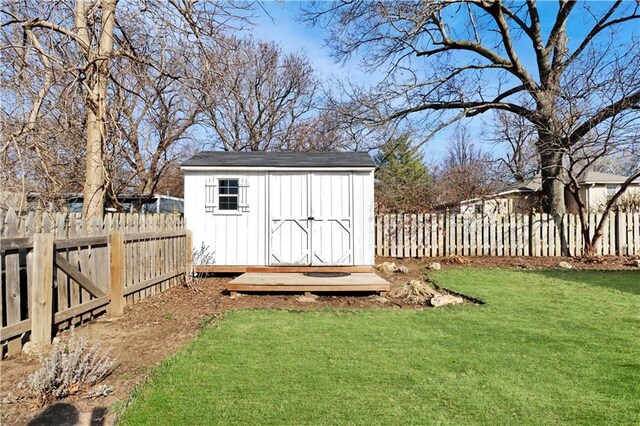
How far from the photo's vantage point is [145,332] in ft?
15.3

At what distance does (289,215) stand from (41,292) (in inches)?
221

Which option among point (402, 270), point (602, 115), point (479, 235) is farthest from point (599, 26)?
point (402, 270)

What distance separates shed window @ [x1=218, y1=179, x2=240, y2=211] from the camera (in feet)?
29.9

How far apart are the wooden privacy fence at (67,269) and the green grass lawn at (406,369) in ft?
5.28

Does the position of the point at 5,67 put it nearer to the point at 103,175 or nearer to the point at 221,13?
the point at 103,175

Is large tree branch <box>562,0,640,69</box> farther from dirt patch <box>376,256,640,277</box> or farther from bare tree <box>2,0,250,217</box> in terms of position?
bare tree <box>2,0,250,217</box>

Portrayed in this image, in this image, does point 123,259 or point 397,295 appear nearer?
point 123,259

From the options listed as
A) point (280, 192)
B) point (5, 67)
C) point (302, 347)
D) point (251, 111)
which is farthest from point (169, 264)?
point (251, 111)

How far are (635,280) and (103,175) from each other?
11122mm

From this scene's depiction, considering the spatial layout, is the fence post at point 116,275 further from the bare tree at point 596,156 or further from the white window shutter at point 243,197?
the bare tree at point 596,156

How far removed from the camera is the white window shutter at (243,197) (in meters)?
9.05

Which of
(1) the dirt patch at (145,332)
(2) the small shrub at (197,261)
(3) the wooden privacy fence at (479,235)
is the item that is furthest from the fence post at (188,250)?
(3) the wooden privacy fence at (479,235)

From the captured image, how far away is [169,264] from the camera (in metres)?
7.54

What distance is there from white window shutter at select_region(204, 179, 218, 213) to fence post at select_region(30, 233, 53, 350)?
5.02 metres
